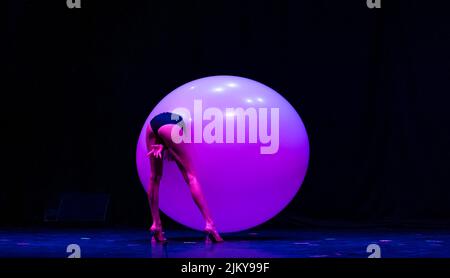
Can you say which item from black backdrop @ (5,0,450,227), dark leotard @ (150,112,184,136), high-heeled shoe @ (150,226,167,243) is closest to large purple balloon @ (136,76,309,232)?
dark leotard @ (150,112,184,136)

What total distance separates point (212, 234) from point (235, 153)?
745mm

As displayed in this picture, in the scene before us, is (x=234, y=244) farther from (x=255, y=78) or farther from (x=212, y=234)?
(x=255, y=78)

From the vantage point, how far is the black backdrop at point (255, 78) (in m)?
8.46

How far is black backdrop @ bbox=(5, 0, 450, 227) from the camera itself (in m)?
8.46

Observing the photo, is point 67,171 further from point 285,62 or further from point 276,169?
point 276,169

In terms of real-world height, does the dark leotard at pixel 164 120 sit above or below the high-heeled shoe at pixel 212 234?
above

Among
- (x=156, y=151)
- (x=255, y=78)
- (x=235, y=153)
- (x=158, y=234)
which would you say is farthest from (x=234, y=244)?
(x=255, y=78)

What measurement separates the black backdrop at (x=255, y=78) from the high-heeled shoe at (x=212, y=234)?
224 cm

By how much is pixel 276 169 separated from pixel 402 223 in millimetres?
2569

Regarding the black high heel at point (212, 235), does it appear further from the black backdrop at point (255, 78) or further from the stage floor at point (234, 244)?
the black backdrop at point (255, 78)

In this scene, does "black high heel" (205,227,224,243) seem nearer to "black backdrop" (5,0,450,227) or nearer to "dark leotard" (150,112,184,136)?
"dark leotard" (150,112,184,136)

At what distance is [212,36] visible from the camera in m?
8.66

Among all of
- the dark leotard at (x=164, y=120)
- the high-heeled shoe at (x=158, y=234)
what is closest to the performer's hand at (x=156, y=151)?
the dark leotard at (x=164, y=120)

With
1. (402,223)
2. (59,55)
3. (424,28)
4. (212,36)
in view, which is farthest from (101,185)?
(424,28)
